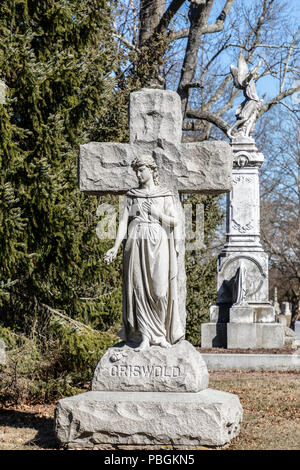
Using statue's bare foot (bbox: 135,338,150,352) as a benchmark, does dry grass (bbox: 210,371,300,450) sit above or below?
below

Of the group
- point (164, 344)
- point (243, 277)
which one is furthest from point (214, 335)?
point (164, 344)

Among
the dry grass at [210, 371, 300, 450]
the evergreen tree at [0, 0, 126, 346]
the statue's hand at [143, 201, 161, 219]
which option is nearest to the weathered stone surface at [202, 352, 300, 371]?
the dry grass at [210, 371, 300, 450]

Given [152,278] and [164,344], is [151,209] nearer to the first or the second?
[152,278]

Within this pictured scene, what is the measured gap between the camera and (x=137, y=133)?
6.41 metres

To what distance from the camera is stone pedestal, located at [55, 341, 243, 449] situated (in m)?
5.44

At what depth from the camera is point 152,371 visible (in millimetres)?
5820

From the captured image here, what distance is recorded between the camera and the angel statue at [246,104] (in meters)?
15.0

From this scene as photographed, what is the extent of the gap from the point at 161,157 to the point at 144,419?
7.97 ft

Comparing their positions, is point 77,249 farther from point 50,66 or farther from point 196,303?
point 196,303

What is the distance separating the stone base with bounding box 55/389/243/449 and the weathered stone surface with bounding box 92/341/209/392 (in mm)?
99

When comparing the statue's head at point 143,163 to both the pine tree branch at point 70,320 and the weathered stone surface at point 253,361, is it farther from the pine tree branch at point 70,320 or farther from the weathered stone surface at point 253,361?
the weathered stone surface at point 253,361

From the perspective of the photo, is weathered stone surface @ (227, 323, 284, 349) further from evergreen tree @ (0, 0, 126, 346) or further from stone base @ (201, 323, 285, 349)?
evergreen tree @ (0, 0, 126, 346)

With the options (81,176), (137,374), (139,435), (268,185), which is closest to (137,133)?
(81,176)
